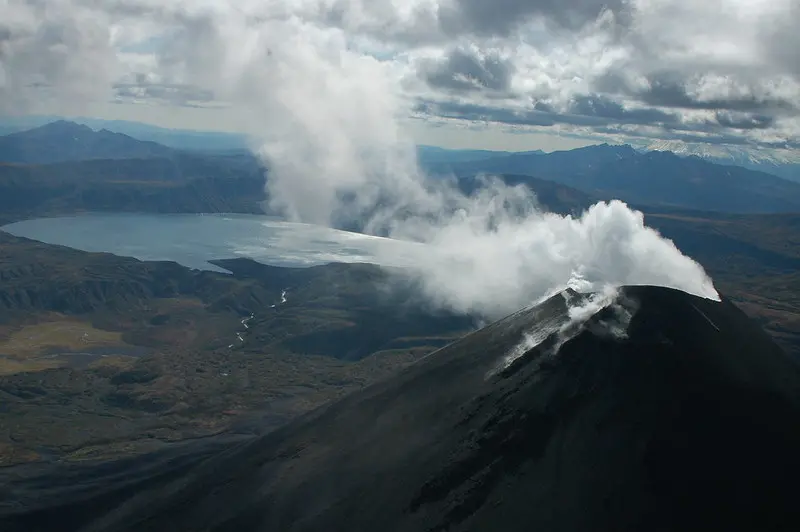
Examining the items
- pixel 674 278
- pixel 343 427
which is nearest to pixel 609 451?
pixel 343 427

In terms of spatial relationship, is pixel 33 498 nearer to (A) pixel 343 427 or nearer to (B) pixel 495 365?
(A) pixel 343 427

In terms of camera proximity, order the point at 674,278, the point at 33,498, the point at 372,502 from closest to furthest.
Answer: the point at 372,502 → the point at 674,278 → the point at 33,498

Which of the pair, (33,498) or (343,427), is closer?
(343,427)

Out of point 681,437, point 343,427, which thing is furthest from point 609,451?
point 343,427

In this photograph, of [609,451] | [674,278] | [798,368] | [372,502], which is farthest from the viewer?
[674,278]

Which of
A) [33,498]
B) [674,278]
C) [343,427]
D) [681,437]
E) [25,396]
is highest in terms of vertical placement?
[674,278]

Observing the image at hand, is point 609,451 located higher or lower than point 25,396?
higher
